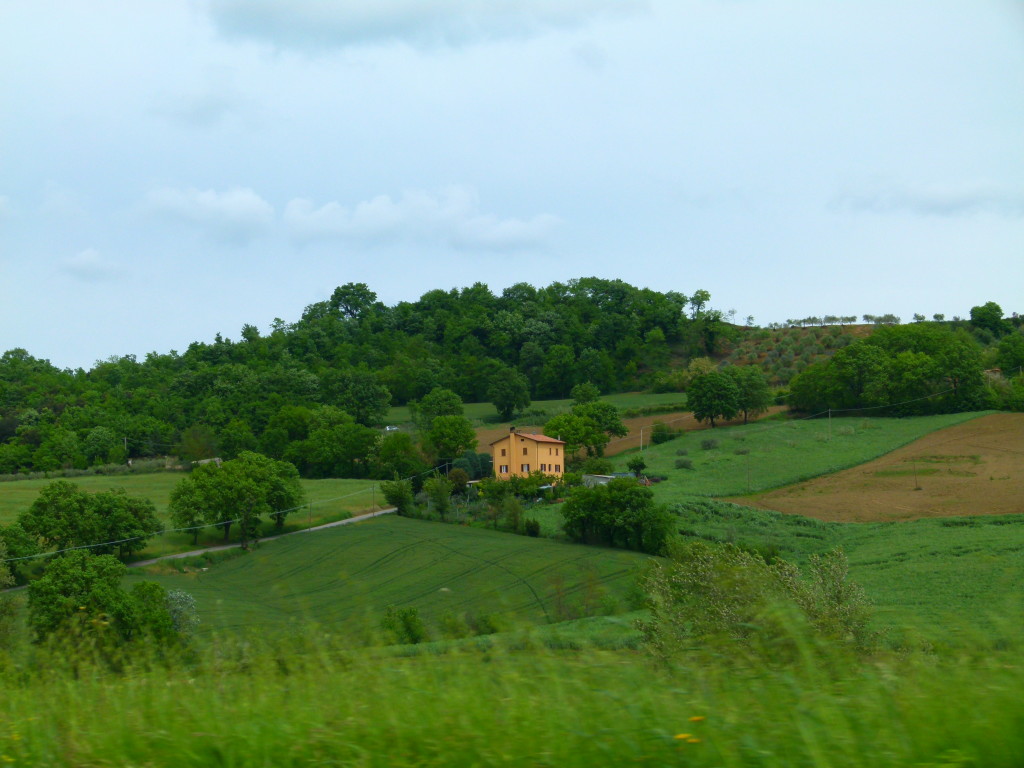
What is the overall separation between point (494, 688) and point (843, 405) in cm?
7661

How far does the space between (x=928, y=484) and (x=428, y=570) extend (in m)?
30.4

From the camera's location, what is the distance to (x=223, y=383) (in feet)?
328

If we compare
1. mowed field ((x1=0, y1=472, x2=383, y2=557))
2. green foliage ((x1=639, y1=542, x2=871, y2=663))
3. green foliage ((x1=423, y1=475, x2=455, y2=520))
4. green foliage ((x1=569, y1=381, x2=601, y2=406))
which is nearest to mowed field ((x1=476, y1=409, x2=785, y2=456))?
green foliage ((x1=569, y1=381, x2=601, y2=406))

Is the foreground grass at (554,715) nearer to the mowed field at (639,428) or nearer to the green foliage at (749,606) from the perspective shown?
the green foliage at (749,606)

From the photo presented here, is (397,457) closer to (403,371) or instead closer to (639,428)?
(639,428)

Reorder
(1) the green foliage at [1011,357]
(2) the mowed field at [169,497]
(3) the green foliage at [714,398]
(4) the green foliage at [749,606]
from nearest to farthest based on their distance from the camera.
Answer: (4) the green foliage at [749,606], (2) the mowed field at [169,497], (3) the green foliage at [714,398], (1) the green foliage at [1011,357]

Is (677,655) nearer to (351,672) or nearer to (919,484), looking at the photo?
(351,672)

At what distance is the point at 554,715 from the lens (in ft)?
11.2

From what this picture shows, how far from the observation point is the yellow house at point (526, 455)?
6644cm

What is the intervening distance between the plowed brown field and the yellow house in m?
18.6

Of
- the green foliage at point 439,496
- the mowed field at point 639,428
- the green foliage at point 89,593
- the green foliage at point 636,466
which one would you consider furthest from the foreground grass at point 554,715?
the mowed field at point 639,428

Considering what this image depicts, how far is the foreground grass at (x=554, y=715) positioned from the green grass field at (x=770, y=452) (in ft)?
156

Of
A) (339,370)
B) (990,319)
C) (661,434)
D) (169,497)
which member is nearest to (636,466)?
(661,434)

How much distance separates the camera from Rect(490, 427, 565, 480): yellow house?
6644 cm
